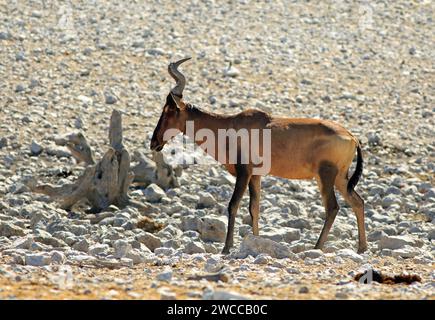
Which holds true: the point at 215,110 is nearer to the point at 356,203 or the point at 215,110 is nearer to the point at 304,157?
the point at 304,157

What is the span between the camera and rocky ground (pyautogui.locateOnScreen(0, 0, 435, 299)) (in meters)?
11.4

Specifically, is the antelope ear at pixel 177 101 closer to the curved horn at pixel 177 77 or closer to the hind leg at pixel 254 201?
the curved horn at pixel 177 77

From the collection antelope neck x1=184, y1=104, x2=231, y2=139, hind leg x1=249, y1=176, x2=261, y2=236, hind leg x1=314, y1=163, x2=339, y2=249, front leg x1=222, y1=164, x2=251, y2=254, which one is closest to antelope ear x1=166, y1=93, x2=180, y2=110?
antelope neck x1=184, y1=104, x2=231, y2=139

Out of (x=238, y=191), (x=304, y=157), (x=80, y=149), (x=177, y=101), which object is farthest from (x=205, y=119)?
(x=80, y=149)

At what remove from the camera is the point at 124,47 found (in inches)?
1036

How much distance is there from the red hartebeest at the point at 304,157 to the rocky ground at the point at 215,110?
0.45 metres

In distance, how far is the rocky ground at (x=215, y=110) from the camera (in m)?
11.4

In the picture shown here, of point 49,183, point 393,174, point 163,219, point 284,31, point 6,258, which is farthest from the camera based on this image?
point 284,31

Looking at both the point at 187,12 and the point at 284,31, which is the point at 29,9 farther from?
the point at 284,31

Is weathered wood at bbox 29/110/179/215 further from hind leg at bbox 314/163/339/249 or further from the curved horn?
hind leg at bbox 314/163/339/249

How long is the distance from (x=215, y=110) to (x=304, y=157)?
8.40m

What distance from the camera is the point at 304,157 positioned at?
1479 centimetres
